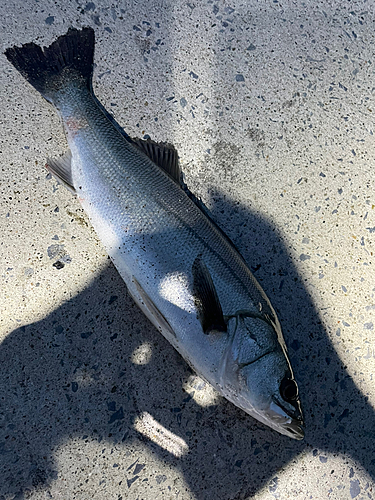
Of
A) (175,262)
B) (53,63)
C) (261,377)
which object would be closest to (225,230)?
(175,262)

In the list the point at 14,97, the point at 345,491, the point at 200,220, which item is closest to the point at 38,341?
the point at 200,220

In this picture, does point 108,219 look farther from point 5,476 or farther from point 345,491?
point 345,491

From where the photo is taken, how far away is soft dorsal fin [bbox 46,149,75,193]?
1.88 metres

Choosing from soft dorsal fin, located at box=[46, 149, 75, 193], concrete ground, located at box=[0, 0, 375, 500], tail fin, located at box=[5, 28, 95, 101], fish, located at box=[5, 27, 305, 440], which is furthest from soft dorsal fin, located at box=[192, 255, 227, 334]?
tail fin, located at box=[5, 28, 95, 101]

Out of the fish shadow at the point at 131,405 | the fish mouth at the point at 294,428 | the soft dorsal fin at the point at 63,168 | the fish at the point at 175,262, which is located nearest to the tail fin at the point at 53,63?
the fish at the point at 175,262

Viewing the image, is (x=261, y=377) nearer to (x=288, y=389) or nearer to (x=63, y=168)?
(x=288, y=389)

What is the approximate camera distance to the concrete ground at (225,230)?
6.22 ft

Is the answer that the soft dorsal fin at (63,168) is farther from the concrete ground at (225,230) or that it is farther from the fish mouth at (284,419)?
the fish mouth at (284,419)

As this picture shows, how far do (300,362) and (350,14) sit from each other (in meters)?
2.20

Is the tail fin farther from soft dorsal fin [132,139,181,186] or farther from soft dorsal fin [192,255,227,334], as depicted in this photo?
soft dorsal fin [192,255,227,334]

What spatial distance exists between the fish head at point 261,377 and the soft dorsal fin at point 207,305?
6 cm

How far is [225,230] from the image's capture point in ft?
6.90

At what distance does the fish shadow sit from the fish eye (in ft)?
1.61

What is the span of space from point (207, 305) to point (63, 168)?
1.05m
